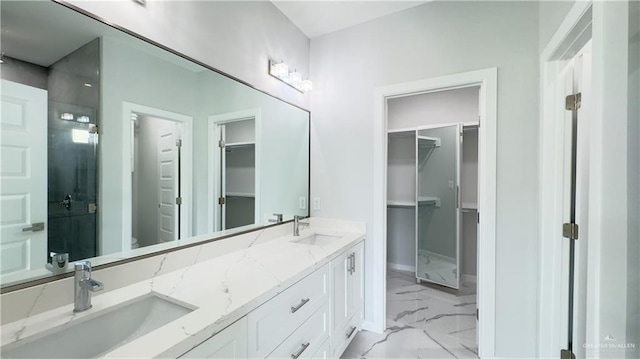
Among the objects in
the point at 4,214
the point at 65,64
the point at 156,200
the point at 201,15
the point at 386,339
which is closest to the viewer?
the point at 4,214

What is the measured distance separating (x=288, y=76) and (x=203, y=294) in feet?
5.91

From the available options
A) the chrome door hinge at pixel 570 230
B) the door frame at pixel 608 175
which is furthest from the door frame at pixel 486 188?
the door frame at pixel 608 175

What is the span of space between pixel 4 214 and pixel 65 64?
22.6 inches

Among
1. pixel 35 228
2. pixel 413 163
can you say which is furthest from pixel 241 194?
pixel 413 163

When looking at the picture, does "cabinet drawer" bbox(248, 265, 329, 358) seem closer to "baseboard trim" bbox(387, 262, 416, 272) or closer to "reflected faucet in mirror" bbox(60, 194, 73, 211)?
"reflected faucet in mirror" bbox(60, 194, 73, 211)

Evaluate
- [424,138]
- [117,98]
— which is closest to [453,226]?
[424,138]

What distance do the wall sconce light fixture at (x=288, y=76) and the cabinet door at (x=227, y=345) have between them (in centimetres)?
180

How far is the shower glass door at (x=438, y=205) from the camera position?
3102 mm

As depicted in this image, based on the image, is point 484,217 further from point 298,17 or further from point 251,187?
point 298,17

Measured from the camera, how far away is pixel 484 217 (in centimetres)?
182

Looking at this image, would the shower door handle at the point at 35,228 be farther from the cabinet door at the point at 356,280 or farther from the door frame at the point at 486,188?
the door frame at the point at 486,188

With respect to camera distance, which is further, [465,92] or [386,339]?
[465,92]

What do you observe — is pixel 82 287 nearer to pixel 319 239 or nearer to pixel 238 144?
pixel 238 144

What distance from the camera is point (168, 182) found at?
139 cm
